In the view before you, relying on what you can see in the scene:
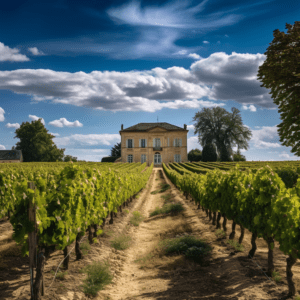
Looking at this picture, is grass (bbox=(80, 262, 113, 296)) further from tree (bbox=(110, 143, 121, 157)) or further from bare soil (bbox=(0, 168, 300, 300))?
tree (bbox=(110, 143, 121, 157))

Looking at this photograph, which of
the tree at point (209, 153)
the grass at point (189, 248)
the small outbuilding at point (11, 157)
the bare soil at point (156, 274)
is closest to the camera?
the bare soil at point (156, 274)

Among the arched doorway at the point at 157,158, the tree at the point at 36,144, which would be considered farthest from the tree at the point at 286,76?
the tree at the point at 36,144

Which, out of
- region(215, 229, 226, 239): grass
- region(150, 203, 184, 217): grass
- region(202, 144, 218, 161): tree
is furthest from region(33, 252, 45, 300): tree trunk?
region(202, 144, 218, 161): tree

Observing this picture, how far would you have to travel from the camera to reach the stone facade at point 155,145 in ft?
165

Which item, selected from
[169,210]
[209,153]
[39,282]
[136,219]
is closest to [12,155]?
[209,153]

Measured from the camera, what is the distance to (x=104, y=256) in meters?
6.40

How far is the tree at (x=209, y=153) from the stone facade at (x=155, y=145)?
4.07 metres

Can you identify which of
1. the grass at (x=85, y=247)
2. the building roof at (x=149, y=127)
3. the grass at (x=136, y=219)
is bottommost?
the grass at (x=136, y=219)

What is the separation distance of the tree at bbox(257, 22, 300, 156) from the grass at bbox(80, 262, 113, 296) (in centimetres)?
1611

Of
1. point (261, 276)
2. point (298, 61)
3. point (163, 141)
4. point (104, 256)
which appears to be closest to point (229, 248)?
point (261, 276)

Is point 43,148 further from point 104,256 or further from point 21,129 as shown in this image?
point 104,256

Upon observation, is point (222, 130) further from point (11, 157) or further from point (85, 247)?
point (85, 247)

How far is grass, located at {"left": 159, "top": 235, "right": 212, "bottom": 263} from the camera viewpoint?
634 cm

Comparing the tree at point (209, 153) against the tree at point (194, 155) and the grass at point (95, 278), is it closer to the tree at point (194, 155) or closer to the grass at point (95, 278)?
the tree at point (194, 155)
